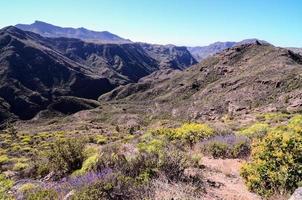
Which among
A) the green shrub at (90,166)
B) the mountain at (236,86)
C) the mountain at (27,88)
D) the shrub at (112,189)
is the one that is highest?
the shrub at (112,189)

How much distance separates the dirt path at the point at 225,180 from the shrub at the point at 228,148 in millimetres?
419

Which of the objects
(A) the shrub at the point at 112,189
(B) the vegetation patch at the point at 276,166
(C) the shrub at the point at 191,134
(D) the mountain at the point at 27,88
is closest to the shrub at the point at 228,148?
(C) the shrub at the point at 191,134

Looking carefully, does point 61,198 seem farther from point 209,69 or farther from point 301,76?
point 209,69

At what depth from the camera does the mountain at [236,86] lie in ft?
213

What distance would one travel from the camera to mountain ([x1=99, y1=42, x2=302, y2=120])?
6500 centimetres

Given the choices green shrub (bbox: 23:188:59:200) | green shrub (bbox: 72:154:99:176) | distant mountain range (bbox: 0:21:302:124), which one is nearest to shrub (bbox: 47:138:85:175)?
green shrub (bbox: 72:154:99:176)

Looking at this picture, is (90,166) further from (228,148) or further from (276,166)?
(228,148)

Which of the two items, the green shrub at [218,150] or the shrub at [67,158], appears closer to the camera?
the shrub at [67,158]

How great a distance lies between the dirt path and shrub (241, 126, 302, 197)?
0.29 metres

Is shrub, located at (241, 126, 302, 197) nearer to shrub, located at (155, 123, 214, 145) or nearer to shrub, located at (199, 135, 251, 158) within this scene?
shrub, located at (199, 135, 251, 158)

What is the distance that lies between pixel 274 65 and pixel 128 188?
8441cm

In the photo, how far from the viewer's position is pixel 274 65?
8538 centimetres

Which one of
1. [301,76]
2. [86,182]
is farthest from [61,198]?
[301,76]

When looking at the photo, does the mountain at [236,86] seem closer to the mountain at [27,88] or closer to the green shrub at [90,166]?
the green shrub at [90,166]
